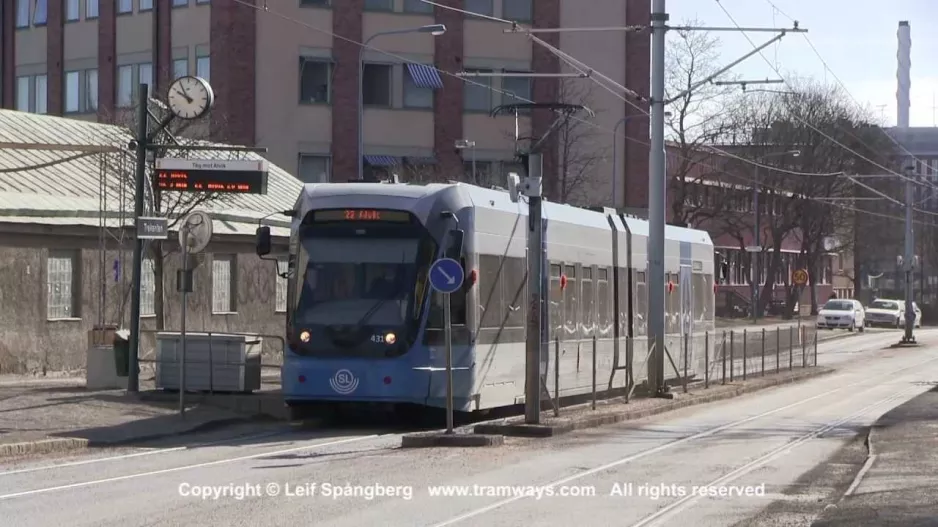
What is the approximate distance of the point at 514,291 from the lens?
2288cm

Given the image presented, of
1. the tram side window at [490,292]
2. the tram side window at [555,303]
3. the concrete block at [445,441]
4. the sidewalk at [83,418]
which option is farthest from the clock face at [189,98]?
the concrete block at [445,441]

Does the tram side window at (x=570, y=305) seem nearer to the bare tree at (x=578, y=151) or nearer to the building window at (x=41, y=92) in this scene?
the bare tree at (x=578, y=151)

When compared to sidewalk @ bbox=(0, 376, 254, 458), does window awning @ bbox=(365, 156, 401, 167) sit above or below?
above

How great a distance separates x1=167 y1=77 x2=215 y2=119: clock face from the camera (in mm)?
23859

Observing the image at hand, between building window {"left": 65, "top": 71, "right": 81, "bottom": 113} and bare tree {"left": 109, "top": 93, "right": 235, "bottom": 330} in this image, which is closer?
bare tree {"left": 109, "top": 93, "right": 235, "bottom": 330}

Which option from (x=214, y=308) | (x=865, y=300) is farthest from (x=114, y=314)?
(x=865, y=300)

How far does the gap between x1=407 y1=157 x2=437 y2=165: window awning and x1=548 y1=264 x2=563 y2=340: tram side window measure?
106 ft

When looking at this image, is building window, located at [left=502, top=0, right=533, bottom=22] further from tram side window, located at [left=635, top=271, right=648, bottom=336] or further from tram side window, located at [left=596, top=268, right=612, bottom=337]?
tram side window, located at [left=596, top=268, right=612, bottom=337]

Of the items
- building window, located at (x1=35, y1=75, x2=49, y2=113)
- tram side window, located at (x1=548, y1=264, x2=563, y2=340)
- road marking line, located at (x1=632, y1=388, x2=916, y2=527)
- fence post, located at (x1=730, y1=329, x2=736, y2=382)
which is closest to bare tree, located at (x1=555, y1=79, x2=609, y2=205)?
building window, located at (x1=35, y1=75, x2=49, y2=113)

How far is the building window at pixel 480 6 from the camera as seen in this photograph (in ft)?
197

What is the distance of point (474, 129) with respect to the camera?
59.6 metres

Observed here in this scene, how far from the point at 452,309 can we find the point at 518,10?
41.1 metres

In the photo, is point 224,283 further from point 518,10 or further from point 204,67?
point 518,10

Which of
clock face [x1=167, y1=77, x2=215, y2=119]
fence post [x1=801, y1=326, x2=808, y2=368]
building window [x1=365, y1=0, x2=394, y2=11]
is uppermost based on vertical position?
building window [x1=365, y1=0, x2=394, y2=11]
